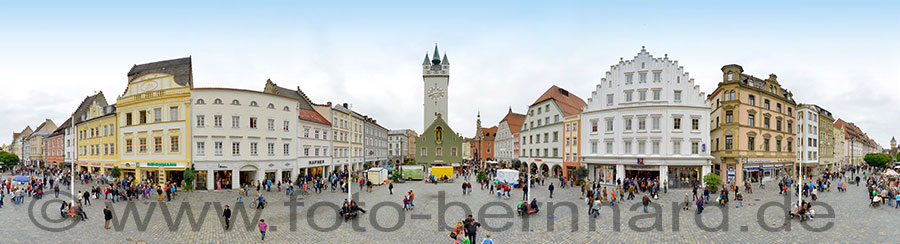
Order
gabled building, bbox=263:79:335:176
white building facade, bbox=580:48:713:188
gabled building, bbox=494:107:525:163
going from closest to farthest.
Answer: white building facade, bbox=580:48:713:188
gabled building, bbox=263:79:335:176
gabled building, bbox=494:107:525:163

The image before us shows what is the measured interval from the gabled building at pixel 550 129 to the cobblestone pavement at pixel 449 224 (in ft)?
75.2

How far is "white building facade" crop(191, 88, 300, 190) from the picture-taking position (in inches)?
1499

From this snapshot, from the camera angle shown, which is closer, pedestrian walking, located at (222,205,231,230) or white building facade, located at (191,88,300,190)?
pedestrian walking, located at (222,205,231,230)

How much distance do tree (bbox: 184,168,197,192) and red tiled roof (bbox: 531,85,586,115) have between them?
4079cm

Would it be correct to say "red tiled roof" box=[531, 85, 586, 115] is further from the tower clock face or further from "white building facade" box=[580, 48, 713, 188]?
the tower clock face

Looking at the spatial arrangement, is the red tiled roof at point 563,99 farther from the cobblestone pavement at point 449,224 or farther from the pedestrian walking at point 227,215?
the pedestrian walking at point 227,215

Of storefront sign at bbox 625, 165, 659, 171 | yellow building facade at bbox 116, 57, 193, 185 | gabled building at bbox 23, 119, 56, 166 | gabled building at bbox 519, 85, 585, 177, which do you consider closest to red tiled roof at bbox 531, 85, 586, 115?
gabled building at bbox 519, 85, 585, 177

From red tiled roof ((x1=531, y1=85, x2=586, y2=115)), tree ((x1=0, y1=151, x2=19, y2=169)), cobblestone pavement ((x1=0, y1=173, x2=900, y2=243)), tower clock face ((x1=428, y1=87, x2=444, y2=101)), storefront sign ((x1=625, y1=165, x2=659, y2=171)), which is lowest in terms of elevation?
tree ((x1=0, y1=151, x2=19, y2=169))

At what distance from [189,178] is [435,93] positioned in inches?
2009

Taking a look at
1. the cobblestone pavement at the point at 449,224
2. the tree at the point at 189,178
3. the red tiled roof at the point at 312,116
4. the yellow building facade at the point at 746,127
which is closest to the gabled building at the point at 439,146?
the red tiled roof at the point at 312,116

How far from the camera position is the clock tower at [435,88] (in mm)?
80669

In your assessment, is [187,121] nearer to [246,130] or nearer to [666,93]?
[246,130]

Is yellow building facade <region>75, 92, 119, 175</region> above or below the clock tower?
below

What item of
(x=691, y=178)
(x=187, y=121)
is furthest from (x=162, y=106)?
(x=691, y=178)
